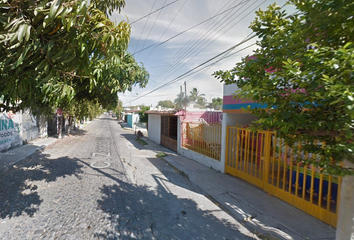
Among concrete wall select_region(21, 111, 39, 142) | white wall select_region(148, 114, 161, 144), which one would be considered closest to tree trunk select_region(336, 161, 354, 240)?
white wall select_region(148, 114, 161, 144)

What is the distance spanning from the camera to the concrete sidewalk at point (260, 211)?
318 centimetres

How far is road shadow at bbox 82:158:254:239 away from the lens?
3.09 m

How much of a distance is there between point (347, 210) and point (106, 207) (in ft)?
13.4

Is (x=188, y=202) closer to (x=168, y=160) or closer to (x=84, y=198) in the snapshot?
(x=84, y=198)

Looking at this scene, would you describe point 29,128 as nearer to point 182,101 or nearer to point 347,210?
point 347,210

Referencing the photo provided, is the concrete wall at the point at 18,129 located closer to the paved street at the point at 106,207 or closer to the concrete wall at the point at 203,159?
the paved street at the point at 106,207

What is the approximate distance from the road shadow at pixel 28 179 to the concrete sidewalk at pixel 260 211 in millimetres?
4324

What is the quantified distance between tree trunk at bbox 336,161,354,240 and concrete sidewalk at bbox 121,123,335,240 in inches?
67.5

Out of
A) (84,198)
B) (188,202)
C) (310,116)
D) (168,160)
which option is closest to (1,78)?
(84,198)

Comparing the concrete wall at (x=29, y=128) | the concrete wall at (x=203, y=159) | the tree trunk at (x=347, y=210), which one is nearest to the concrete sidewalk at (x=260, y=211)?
the concrete wall at (x=203, y=159)

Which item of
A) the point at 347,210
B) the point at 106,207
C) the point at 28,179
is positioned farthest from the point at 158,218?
the point at 28,179

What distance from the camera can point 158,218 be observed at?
3.56 meters

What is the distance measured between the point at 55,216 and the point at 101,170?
3086 mm

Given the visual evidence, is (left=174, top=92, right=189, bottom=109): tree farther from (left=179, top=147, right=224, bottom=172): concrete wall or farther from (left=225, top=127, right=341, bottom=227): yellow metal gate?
(left=225, top=127, right=341, bottom=227): yellow metal gate
